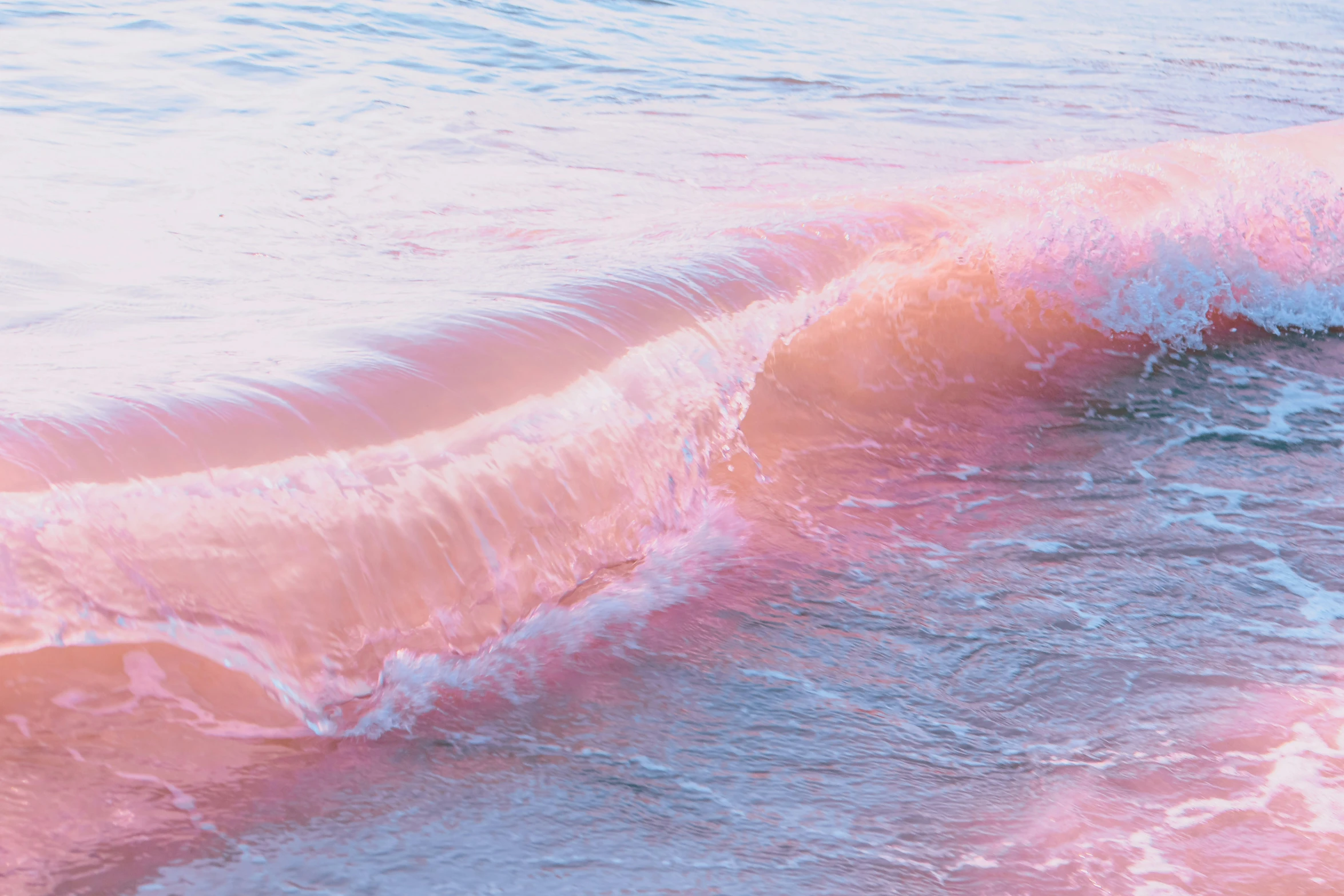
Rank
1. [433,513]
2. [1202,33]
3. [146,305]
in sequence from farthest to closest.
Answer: [1202,33] → [146,305] → [433,513]

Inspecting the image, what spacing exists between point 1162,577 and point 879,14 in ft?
30.6

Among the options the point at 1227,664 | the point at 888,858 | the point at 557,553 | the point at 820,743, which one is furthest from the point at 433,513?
the point at 1227,664

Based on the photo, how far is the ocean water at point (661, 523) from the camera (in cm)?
176

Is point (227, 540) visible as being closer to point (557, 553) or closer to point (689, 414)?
point (557, 553)

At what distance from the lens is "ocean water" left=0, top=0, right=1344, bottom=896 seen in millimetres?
1760

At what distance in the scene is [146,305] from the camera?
3207mm

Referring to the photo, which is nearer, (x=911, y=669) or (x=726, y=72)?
(x=911, y=669)

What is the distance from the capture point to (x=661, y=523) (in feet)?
8.89

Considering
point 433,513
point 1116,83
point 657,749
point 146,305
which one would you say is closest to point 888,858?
point 657,749

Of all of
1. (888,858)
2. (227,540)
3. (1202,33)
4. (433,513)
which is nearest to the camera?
(888,858)

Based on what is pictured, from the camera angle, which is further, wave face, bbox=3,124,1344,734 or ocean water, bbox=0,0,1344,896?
wave face, bbox=3,124,1344,734

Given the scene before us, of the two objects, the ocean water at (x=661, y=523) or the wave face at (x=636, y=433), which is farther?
the wave face at (x=636, y=433)

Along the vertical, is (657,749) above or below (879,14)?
below

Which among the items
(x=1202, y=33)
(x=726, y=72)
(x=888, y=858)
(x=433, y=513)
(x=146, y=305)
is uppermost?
(x=1202, y=33)
